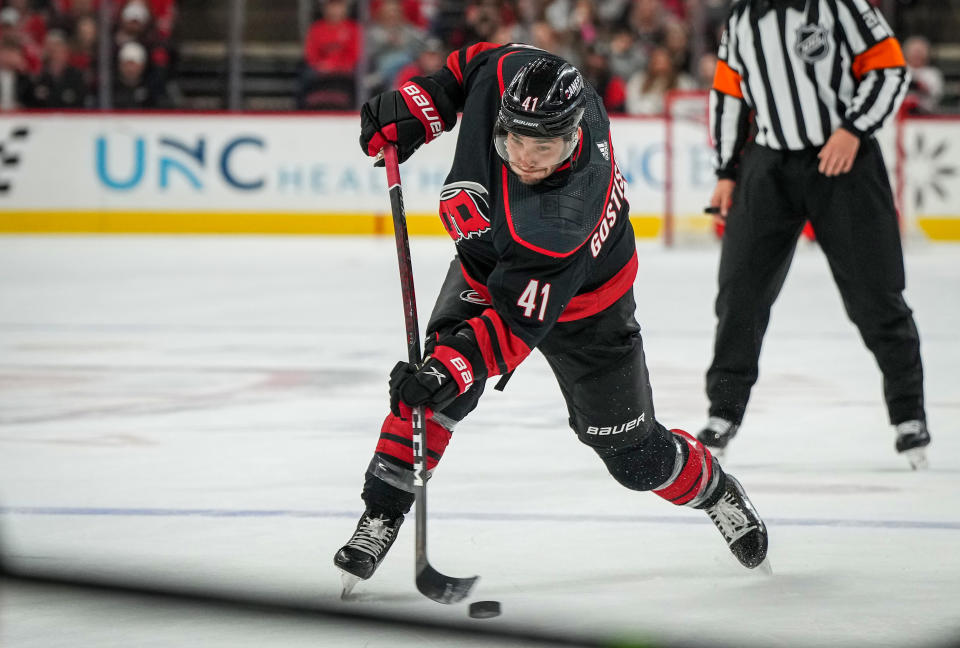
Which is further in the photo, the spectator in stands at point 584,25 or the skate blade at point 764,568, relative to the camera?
the spectator in stands at point 584,25

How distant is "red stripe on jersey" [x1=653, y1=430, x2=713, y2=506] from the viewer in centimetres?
264

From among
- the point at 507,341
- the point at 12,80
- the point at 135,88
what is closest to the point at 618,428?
the point at 507,341

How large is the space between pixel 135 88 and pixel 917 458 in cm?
792

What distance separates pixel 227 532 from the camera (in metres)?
2.91

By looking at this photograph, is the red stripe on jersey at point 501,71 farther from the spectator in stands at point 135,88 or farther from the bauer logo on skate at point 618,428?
the spectator in stands at point 135,88

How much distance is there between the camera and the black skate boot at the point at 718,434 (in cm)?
361

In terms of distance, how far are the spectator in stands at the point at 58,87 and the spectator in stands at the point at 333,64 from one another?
5.03ft

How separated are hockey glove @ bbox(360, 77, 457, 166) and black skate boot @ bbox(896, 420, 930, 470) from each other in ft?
4.96

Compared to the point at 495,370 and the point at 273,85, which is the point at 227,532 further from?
the point at 273,85

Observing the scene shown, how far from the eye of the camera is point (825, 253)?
3645 millimetres

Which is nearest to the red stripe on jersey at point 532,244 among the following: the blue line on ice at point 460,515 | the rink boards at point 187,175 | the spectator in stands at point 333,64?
the blue line on ice at point 460,515

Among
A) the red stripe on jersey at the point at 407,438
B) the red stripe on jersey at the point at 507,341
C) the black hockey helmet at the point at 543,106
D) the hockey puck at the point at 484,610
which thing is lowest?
the hockey puck at the point at 484,610

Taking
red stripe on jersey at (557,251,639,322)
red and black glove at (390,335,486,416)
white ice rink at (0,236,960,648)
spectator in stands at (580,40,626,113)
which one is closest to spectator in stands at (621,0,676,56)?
spectator in stands at (580,40,626,113)

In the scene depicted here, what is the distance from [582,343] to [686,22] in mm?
8513
